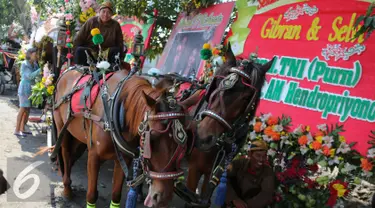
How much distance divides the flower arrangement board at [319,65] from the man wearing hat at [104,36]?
1889 millimetres

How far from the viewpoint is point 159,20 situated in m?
6.34

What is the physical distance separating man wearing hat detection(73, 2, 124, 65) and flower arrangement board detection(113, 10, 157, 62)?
1.10 meters

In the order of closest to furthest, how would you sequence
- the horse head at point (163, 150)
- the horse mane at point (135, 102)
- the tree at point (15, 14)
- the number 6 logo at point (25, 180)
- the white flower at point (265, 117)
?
the horse head at point (163, 150)
the horse mane at point (135, 102)
the white flower at point (265, 117)
the number 6 logo at point (25, 180)
the tree at point (15, 14)

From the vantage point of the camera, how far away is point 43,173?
4.86 meters

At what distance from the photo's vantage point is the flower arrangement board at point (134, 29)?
20.6ft

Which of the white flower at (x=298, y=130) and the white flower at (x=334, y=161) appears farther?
the white flower at (x=298, y=130)

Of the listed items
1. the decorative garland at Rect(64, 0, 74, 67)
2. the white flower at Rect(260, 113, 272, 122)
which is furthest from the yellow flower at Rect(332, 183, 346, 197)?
the decorative garland at Rect(64, 0, 74, 67)

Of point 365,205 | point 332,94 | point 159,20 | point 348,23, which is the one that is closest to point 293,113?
point 332,94

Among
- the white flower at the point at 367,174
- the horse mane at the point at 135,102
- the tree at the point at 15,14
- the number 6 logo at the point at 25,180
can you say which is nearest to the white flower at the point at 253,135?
the white flower at the point at 367,174

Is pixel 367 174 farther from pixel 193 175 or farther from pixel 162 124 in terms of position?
pixel 162 124

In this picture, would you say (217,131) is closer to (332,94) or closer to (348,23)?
(332,94)

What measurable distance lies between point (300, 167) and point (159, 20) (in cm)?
425

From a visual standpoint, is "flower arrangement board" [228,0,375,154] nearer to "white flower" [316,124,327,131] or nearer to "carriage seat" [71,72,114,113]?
"white flower" [316,124,327,131]

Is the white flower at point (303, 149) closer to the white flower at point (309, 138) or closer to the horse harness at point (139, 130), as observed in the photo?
the white flower at point (309, 138)
